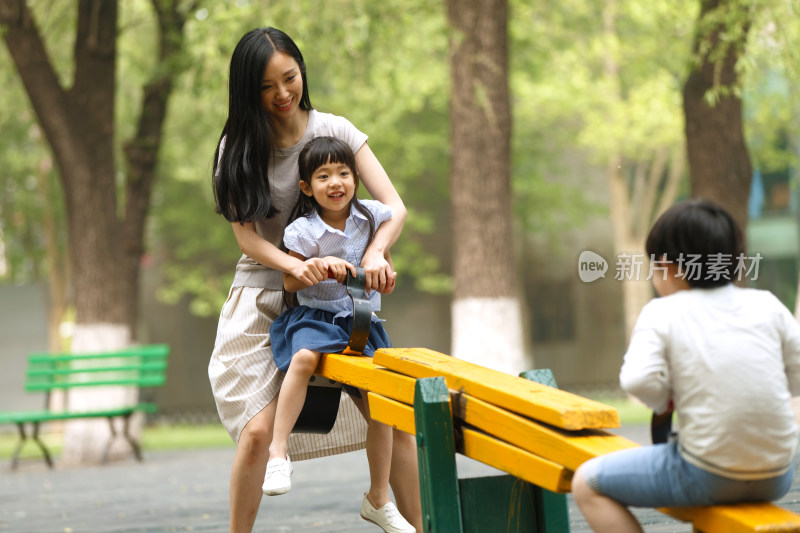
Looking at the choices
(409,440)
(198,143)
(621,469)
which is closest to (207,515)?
(409,440)

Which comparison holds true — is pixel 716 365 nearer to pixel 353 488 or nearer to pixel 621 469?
pixel 621 469

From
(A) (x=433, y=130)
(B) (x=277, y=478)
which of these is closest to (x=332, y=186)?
(B) (x=277, y=478)

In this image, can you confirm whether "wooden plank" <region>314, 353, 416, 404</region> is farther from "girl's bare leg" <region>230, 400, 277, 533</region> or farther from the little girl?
"girl's bare leg" <region>230, 400, 277, 533</region>

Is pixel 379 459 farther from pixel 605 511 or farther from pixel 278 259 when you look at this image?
pixel 605 511

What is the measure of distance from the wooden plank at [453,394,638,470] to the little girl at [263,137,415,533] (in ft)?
2.66

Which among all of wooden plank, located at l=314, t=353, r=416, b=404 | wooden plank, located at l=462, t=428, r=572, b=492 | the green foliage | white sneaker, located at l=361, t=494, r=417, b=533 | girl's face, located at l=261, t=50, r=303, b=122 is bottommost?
white sneaker, located at l=361, t=494, r=417, b=533

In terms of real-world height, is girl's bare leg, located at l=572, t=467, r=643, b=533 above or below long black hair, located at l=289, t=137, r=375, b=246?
below

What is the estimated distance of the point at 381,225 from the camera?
12.5 ft

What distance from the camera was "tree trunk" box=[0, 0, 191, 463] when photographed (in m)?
10.5

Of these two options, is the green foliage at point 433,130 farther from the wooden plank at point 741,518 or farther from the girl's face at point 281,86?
the wooden plank at point 741,518

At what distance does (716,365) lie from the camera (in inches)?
93.7

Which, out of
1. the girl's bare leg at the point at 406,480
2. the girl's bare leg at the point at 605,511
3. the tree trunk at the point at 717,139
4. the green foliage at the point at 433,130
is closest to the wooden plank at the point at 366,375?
the girl's bare leg at the point at 406,480

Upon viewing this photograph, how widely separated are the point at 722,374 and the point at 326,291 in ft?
5.44

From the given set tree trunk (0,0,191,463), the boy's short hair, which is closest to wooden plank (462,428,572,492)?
the boy's short hair
